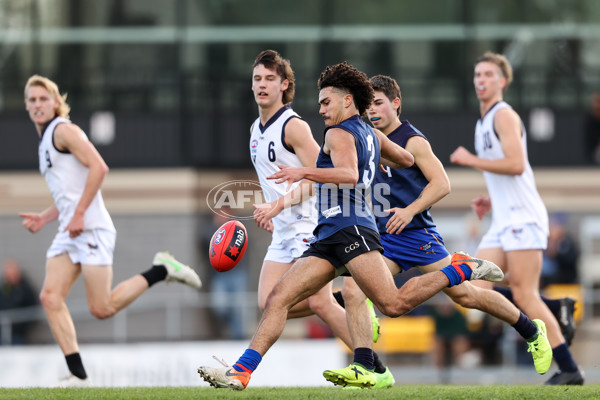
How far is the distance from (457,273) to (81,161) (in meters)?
3.48

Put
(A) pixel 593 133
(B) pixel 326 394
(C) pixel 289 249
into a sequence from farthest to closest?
1. (A) pixel 593 133
2. (C) pixel 289 249
3. (B) pixel 326 394

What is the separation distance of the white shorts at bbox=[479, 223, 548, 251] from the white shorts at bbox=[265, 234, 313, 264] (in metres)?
1.78

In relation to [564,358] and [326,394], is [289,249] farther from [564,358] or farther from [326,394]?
[564,358]

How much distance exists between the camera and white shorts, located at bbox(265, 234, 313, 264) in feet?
26.3

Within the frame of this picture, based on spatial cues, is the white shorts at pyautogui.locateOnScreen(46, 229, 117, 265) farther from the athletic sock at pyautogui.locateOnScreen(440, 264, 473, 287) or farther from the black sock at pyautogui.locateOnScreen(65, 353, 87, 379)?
the athletic sock at pyautogui.locateOnScreen(440, 264, 473, 287)

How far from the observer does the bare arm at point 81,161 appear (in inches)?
341

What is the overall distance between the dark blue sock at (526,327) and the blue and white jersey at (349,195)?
1.58 m

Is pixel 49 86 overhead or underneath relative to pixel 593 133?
overhead

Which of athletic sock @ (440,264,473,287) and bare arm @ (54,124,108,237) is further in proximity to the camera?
bare arm @ (54,124,108,237)

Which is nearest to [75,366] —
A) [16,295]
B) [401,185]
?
[401,185]

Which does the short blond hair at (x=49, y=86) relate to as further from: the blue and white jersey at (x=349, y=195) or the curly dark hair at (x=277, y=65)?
the blue and white jersey at (x=349, y=195)

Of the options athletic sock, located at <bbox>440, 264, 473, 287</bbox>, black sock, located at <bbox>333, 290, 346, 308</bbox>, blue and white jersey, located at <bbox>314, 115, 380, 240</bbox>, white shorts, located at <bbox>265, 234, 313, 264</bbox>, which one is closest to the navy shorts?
blue and white jersey, located at <bbox>314, 115, 380, 240</bbox>

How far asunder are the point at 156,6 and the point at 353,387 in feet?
48.1

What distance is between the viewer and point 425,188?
770 centimetres
